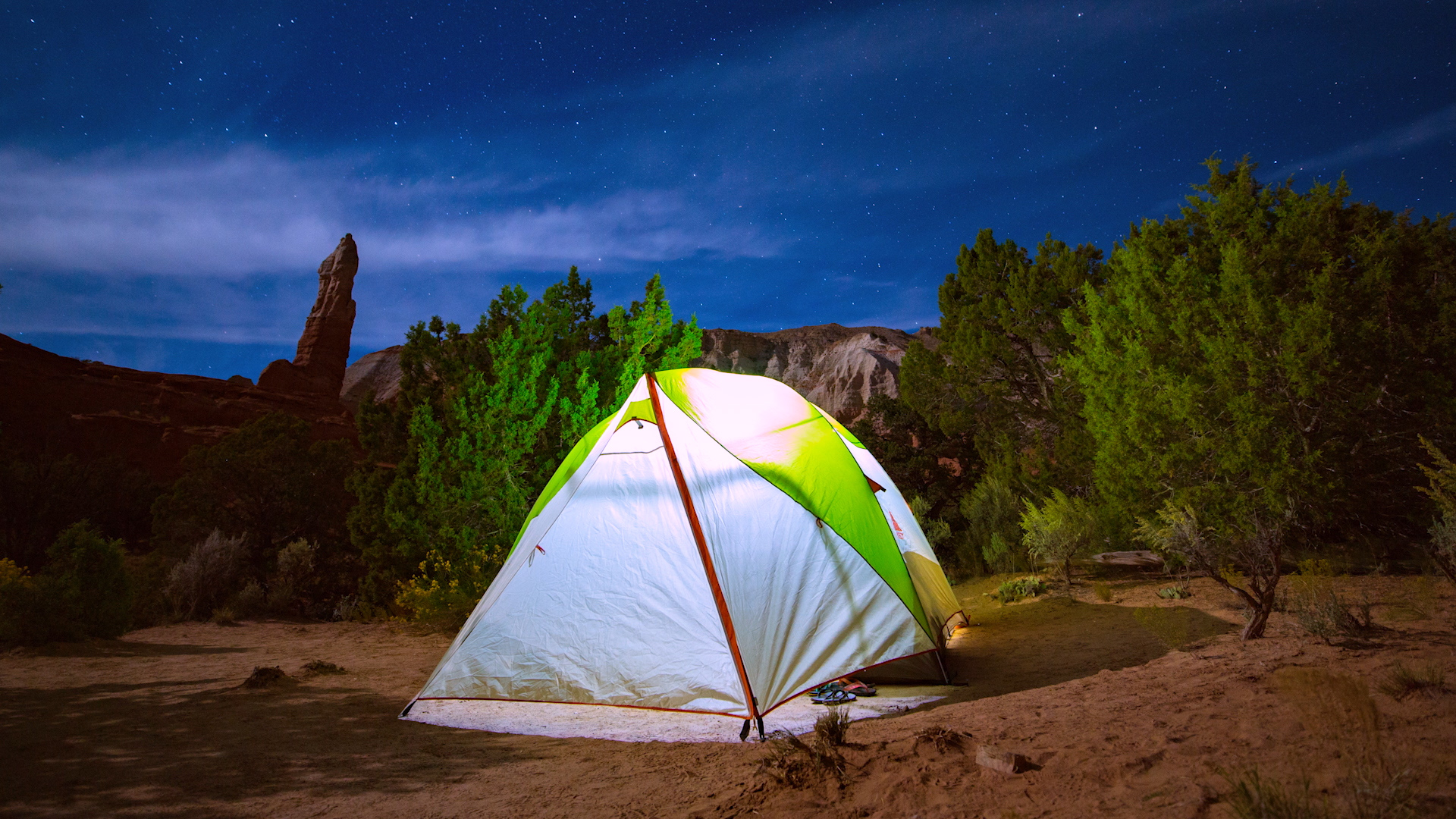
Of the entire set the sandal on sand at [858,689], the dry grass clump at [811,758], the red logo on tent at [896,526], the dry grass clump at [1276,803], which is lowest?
the sandal on sand at [858,689]

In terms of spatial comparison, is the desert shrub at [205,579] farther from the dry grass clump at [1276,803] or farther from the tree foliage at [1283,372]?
the tree foliage at [1283,372]

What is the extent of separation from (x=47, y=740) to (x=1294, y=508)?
Answer: 48.6 feet

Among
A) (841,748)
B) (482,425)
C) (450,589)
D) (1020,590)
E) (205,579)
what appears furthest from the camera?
(205,579)

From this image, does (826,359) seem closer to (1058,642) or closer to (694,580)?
(1058,642)

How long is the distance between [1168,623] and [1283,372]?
6277 millimetres

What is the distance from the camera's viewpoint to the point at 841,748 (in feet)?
10.9

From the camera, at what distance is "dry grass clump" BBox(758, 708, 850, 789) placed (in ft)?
10.1

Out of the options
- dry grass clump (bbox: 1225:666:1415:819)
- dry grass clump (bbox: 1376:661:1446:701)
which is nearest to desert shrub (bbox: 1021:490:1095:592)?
dry grass clump (bbox: 1376:661:1446:701)

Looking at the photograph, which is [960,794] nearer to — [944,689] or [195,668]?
[944,689]

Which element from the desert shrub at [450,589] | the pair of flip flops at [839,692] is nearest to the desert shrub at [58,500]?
the desert shrub at [450,589]

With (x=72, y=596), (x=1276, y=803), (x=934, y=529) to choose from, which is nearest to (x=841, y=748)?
(x=1276, y=803)

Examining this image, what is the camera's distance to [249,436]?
1712 centimetres

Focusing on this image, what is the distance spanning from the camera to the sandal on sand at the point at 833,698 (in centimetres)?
497

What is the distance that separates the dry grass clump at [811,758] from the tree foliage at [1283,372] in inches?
346
